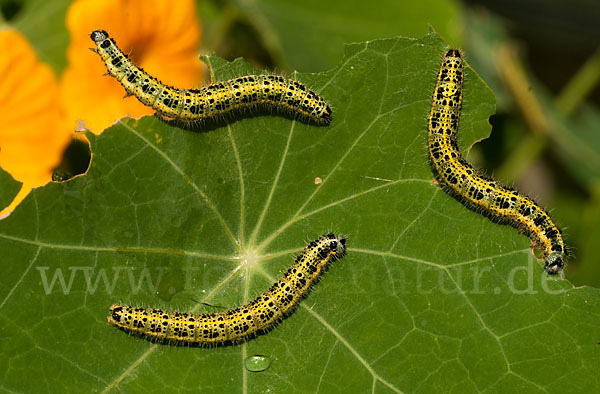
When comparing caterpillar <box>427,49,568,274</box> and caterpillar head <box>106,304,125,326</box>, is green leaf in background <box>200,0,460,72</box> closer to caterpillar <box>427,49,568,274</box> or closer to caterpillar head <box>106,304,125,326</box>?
caterpillar <box>427,49,568,274</box>

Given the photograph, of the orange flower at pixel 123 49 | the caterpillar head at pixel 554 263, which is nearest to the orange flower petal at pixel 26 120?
the orange flower at pixel 123 49

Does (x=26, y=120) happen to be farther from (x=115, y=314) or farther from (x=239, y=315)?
(x=239, y=315)

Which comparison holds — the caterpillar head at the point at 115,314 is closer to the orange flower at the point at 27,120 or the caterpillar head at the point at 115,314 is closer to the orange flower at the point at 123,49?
the orange flower at the point at 27,120

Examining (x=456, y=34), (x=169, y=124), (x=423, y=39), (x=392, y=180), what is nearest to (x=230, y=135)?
(x=169, y=124)

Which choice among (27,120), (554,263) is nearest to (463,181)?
(554,263)

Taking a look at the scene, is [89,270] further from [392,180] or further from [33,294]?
[392,180]

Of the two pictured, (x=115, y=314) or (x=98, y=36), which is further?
(x=98, y=36)
